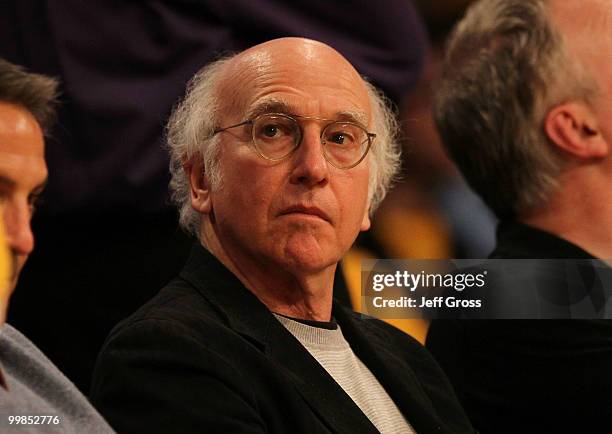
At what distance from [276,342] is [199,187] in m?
0.31

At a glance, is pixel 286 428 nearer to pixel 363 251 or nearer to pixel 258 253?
pixel 258 253

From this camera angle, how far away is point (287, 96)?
1.93 meters

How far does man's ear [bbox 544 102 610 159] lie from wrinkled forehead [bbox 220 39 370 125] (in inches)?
21.5

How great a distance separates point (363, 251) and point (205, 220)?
37cm

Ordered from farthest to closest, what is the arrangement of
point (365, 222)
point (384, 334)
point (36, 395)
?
point (384, 334) < point (365, 222) < point (36, 395)

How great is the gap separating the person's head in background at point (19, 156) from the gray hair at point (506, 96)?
958 mm

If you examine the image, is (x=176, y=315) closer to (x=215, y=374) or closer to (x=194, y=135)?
(x=215, y=374)

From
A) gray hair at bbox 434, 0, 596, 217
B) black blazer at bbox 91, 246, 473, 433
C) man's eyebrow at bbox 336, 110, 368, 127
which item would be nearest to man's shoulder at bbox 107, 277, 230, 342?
black blazer at bbox 91, 246, 473, 433

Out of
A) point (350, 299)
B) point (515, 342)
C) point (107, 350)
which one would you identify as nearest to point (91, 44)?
point (107, 350)

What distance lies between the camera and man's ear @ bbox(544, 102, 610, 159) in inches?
92.8

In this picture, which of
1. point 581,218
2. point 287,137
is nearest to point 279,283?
point 287,137

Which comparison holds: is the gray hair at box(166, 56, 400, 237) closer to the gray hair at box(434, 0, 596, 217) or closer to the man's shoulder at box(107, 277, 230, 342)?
the man's shoulder at box(107, 277, 230, 342)

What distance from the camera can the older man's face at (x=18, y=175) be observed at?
5.72 ft

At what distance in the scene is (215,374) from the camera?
173 cm
